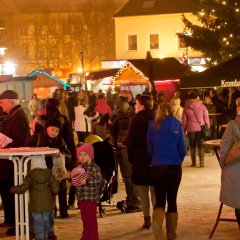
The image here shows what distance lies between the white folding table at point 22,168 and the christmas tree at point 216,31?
16138 mm

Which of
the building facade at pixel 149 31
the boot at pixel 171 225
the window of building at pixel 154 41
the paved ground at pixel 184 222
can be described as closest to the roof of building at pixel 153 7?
the building facade at pixel 149 31

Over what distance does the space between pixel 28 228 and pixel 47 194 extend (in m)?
0.50

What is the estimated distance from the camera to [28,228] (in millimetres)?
8727

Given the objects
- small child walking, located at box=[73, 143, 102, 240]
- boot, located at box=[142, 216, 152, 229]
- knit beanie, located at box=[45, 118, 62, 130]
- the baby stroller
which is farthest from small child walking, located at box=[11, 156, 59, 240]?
boot, located at box=[142, 216, 152, 229]

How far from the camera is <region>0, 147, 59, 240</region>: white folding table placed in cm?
823

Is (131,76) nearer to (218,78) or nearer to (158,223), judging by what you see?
(218,78)

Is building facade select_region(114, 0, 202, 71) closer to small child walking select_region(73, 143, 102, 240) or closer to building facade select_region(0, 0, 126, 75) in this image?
building facade select_region(0, 0, 126, 75)

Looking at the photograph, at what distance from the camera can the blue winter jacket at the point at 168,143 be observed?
846cm

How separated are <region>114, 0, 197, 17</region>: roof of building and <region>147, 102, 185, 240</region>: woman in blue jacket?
169 ft

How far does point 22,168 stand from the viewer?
8.74 meters

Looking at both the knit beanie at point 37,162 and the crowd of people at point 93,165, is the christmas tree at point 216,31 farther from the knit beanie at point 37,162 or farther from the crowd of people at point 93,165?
the knit beanie at point 37,162

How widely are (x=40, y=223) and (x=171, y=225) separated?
1.58 m

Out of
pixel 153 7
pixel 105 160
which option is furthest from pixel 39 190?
pixel 153 7

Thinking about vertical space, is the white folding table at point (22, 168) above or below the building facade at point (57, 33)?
below
